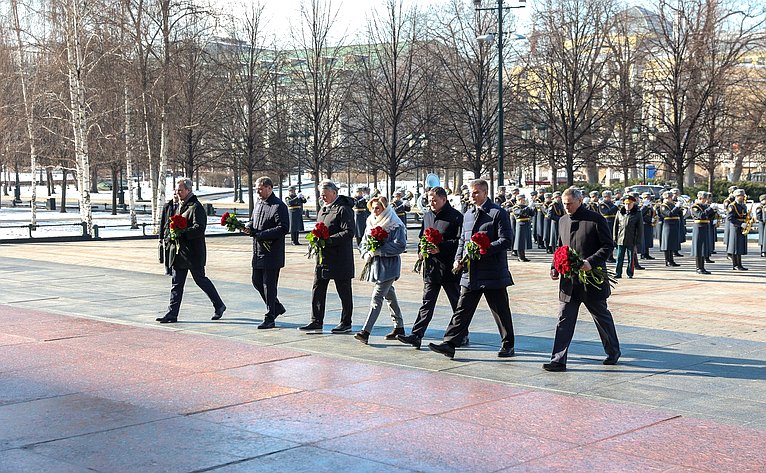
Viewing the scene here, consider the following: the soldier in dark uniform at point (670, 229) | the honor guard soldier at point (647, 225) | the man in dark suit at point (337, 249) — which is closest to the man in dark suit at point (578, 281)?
the man in dark suit at point (337, 249)

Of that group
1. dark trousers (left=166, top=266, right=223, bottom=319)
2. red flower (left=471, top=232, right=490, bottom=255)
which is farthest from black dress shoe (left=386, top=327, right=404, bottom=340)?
dark trousers (left=166, top=266, right=223, bottom=319)

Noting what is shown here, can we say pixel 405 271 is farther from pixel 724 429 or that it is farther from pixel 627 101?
pixel 627 101

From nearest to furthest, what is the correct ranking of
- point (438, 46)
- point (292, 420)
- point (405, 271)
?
1. point (292, 420)
2. point (405, 271)
3. point (438, 46)

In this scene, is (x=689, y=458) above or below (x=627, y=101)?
below

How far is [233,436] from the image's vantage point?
24.9ft

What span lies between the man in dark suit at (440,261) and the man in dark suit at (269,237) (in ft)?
7.17

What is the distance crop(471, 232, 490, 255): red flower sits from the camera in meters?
10.5

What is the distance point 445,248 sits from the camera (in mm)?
11469

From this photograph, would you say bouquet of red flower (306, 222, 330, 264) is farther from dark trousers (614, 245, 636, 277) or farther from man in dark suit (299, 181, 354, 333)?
dark trousers (614, 245, 636, 277)

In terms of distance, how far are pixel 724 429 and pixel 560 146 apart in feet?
129

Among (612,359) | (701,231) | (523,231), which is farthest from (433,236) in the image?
(523,231)

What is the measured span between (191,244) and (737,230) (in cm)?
1371

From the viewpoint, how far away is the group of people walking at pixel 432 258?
10250 millimetres

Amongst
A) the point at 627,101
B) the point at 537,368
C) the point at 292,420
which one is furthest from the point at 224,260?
the point at 627,101
